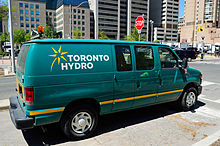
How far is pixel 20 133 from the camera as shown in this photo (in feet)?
14.8

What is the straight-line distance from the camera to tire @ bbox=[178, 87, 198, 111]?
6.04 metres

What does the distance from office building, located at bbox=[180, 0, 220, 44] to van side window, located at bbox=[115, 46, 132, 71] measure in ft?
387

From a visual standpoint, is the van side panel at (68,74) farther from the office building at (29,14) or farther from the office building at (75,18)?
the office building at (29,14)

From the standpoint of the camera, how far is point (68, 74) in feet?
12.5

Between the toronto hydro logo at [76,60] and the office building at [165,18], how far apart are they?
475ft

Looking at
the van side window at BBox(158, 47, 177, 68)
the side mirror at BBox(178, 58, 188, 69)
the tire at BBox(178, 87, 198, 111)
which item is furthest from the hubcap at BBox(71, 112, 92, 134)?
the tire at BBox(178, 87, 198, 111)

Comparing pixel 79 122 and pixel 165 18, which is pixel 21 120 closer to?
pixel 79 122

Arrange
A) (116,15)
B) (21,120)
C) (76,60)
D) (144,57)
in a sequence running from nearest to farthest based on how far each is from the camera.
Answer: (21,120) < (76,60) < (144,57) < (116,15)

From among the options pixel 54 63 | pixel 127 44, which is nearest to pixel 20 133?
pixel 54 63

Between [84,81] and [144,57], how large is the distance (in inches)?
71.7

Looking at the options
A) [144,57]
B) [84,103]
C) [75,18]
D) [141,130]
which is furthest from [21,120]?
[75,18]

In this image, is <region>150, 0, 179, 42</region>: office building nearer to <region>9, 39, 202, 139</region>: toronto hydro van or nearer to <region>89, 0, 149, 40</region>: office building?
<region>89, 0, 149, 40</region>: office building

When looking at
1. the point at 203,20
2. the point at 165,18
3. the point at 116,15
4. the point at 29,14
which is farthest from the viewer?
the point at 165,18

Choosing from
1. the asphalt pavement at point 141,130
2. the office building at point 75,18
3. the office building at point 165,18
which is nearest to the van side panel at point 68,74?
the asphalt pavement at point 141,130
